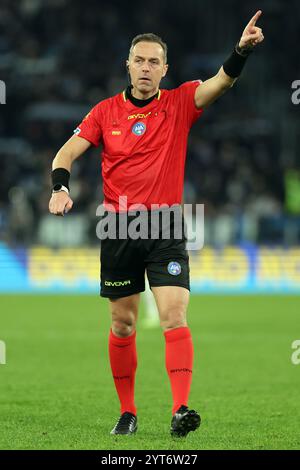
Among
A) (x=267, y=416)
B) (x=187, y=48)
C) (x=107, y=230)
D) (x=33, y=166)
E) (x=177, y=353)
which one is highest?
(x=187, y=48)

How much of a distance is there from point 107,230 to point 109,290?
1.19 feet

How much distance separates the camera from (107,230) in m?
6.77

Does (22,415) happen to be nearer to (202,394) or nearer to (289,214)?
(202,394)

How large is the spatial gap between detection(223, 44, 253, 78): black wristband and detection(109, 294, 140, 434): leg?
146cm

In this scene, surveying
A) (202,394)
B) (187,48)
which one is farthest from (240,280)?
(202,394)

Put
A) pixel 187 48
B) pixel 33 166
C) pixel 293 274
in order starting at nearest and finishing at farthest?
pixel 293 274, pixel 33 166, pixel 187 48

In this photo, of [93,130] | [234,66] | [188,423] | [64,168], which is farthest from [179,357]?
[234,66]

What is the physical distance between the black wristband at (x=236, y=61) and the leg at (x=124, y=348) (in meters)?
1.46

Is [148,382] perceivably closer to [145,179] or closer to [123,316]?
[123,316]

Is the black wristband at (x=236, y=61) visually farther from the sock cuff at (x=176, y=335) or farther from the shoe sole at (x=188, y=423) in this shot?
the shoe sole at (x=188, y=423)

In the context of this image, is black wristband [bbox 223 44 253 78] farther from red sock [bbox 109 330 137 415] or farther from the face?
red sock [bbox 109 330 137 415]

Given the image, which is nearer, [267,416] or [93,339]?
[267,416]

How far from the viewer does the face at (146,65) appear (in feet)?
22.0

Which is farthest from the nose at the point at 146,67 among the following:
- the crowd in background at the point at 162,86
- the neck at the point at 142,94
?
the crowd in background at the point at 162,86
